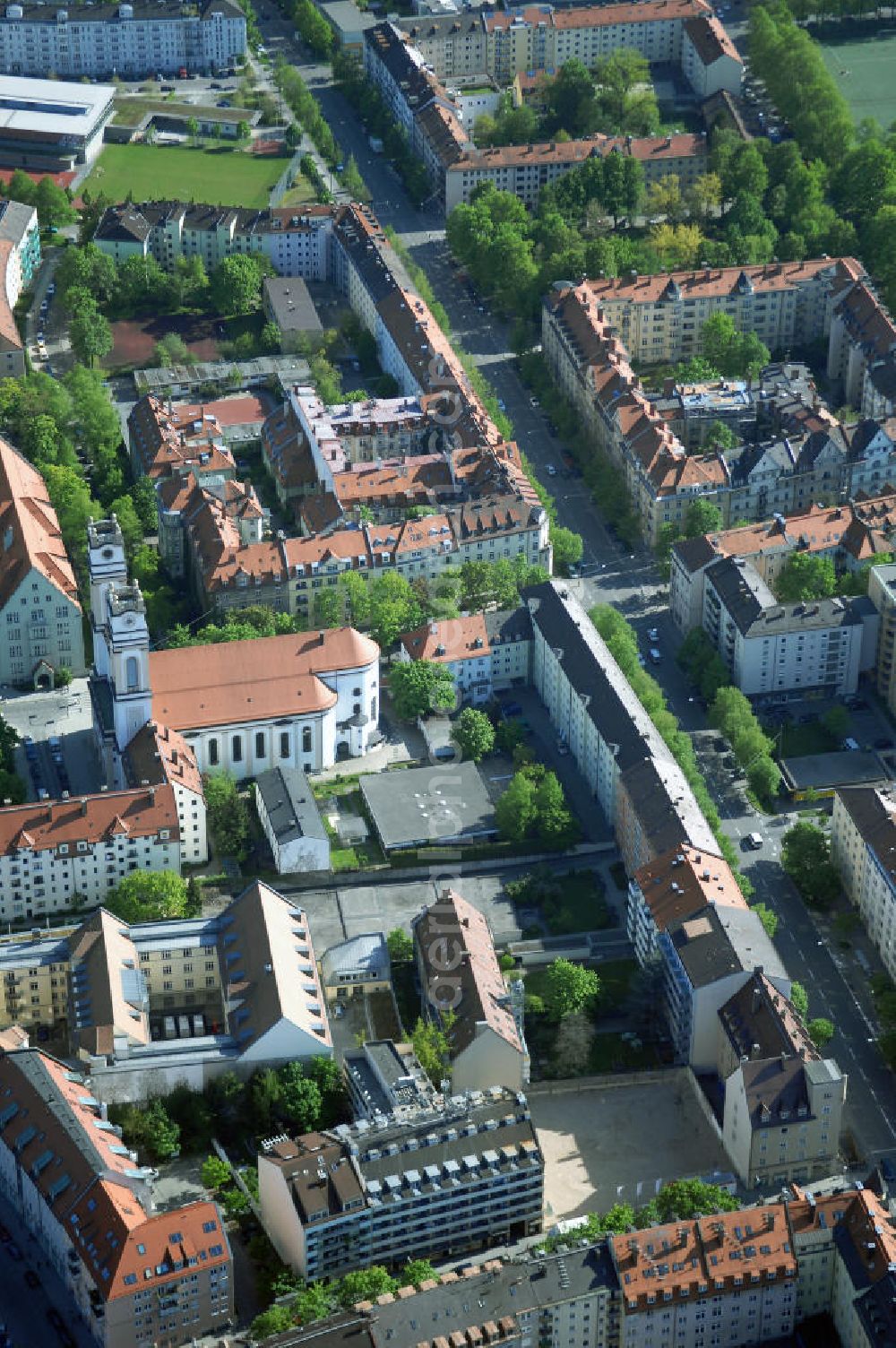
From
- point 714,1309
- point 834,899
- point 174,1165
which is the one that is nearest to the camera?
point 714,1309

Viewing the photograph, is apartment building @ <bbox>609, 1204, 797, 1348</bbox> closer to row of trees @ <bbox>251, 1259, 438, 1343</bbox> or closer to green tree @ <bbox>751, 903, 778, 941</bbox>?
row of trees @ <bbox>251, 1259, 438, 1343</bbox>

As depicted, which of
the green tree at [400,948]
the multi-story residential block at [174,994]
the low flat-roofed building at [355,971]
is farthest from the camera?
the green tree at [400,948]

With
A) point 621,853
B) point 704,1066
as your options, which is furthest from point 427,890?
point 704,1066

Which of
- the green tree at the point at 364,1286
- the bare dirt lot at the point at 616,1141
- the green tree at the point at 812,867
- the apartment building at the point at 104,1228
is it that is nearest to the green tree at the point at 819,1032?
the bare dirt lot at the point at 616,1141

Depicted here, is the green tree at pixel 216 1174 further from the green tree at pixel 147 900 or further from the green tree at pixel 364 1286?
the green tree at pixel 147 900

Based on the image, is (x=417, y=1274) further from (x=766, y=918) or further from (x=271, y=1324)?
(x=766, y=918)

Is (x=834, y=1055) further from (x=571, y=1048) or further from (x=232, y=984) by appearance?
(x=232, y=984)

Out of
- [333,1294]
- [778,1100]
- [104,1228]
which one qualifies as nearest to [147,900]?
[104,1228]
